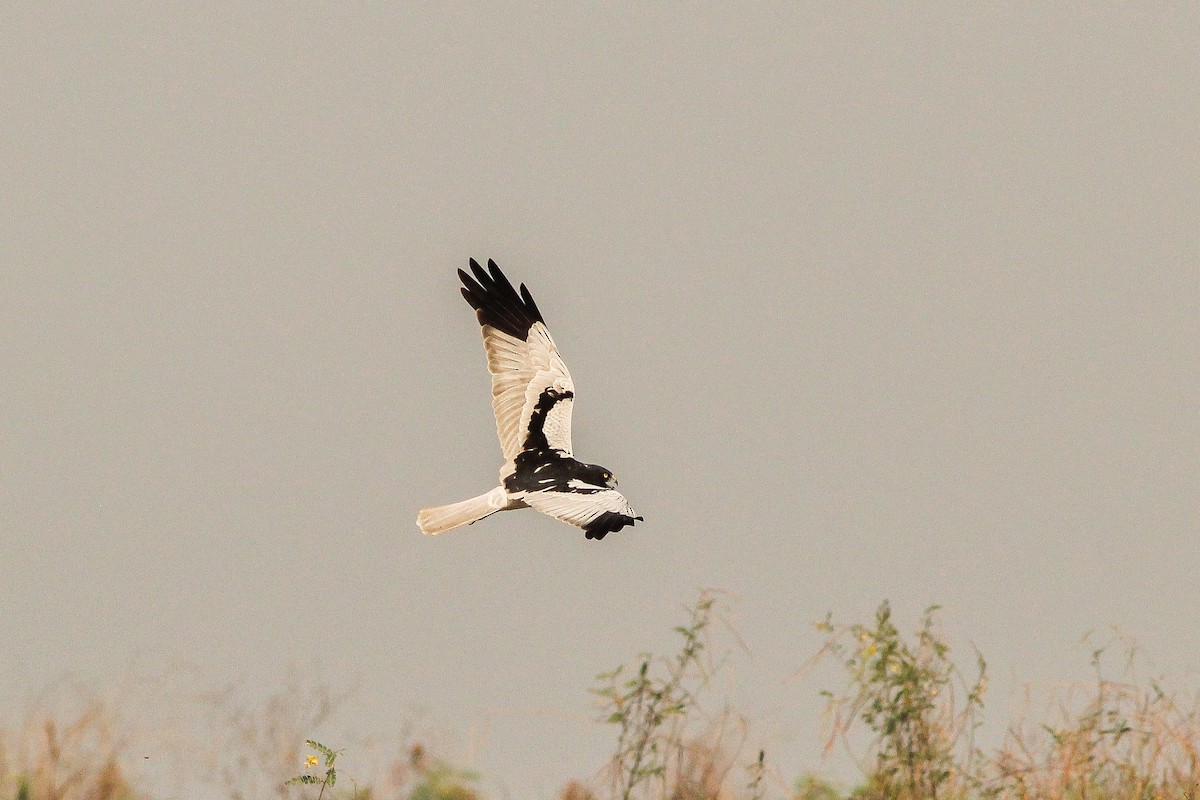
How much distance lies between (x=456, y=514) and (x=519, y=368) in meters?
1.59

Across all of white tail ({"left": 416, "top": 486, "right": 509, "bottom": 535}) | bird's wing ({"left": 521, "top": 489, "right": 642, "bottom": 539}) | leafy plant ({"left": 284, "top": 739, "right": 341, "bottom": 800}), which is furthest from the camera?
white tail ({"left": 416, "top": 486, "right": 509, "bottom": 535})

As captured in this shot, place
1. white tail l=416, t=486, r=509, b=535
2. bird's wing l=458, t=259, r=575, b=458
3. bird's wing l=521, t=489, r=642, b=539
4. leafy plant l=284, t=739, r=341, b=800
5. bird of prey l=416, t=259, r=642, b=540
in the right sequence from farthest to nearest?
bird's wing l=458, t=259, r=575, b=458 → white tail l=416, t=486, r=509, b=535 → bird of prey l=416, t=259, r=642, b=540 → bird's wing l=521, t=489, r=642, b=539 → leafy plant l=284, t=739, r=341, b=800

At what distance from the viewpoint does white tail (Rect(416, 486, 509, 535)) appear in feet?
28.8

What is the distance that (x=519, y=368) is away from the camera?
989 centimetres

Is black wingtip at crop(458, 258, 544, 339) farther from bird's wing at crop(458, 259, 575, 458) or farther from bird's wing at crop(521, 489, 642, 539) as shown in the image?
bird's wing at crop(521, 489, 642, 539)

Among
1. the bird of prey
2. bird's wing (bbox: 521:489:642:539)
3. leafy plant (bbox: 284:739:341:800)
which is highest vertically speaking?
the bird of prey

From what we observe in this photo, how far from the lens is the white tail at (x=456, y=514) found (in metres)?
8.77

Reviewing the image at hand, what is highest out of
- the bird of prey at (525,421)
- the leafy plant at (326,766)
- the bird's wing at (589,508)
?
the bird of prey at (525,421)

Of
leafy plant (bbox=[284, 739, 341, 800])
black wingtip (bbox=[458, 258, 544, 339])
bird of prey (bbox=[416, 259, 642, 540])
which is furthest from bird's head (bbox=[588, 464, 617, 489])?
leafy plant (bbox=[284, 739, 341, 800])

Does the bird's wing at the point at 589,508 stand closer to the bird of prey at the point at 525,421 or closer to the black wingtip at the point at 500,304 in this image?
the bird of prey at the point at 525,421

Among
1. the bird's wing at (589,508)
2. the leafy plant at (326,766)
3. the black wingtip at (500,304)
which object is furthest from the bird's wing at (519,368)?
the leafy plant at (326,766)

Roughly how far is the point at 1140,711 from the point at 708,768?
84.5 inches

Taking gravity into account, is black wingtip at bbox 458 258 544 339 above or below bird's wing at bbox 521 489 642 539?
above

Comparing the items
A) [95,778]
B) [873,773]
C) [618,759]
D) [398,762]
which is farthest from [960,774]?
[95,778]
